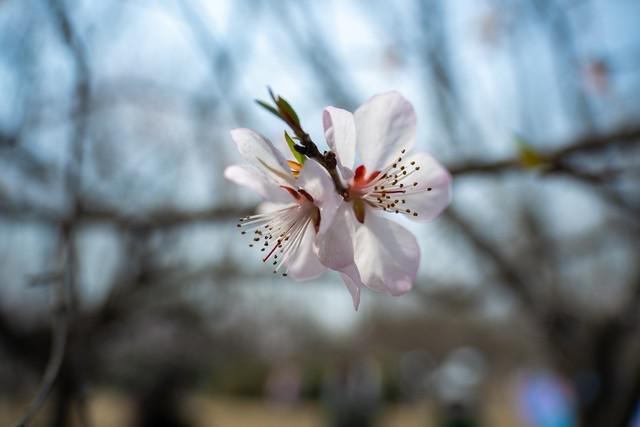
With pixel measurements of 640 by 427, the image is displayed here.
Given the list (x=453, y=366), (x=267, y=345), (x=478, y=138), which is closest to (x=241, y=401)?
(x=267, y=345)

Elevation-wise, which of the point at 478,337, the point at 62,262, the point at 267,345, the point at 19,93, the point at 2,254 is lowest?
the point at 478,337

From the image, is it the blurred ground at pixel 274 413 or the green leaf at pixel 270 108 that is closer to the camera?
the green leaf at pixel 270 108

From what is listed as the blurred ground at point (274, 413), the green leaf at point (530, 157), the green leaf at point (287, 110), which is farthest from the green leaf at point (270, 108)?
the blurred ground at point (274, 413)

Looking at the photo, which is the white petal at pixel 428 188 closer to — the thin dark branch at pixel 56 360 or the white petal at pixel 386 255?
the white petal at pixel 386 255

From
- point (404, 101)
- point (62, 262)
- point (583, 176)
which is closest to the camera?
point (404, 101)

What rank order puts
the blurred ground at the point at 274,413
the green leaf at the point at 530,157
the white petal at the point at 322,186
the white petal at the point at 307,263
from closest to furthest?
1. the white petal at the point at 322,186
2. the white petal at the point at 307,263
3. the green leaf at the point at 530,157
4. the blurred ground at the point at 274,413

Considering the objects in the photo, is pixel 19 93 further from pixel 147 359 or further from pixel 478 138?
pixel 147 359

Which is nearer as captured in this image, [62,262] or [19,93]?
[62,262]
